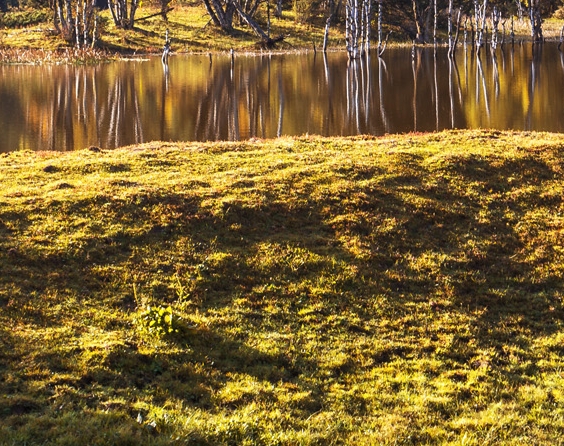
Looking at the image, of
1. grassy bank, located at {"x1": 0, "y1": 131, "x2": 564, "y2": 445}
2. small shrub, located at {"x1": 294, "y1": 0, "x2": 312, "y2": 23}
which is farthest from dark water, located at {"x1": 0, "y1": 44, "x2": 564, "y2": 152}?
small shrub, located at {"x1": 294, "y1": 0, "x2": 312, "y2": 23}

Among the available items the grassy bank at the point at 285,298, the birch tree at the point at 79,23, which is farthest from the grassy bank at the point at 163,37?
the grassy bank at the point at 285,298

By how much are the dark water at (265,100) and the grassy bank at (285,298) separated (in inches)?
355

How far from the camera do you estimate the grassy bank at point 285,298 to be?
8.10 metres

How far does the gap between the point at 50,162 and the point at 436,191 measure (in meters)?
8.41

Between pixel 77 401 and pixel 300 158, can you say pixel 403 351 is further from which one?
pixel 300 158

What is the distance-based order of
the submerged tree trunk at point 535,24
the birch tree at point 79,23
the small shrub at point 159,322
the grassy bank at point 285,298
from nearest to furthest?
1. the grassy bank at point 285,298
2. the small shrub at point 159,322
3. the birch tree at point 79,23
4. the submerged tree trunk at point 535,24

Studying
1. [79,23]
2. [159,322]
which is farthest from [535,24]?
[159,322]

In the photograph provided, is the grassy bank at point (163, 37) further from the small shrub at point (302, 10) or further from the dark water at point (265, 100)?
the dark water at point (265, 100)

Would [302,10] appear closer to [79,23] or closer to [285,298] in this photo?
[79,23]

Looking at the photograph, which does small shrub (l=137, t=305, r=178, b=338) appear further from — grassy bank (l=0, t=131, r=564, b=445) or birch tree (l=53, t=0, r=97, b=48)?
birch tree (l=53, t=0, r=97, b=48)

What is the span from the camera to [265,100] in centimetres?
3422

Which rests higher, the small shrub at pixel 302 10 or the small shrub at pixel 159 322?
the small shrub at pixel 302 10

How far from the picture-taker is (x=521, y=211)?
14.3 m

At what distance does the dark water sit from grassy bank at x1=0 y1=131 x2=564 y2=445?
29.6 ft
